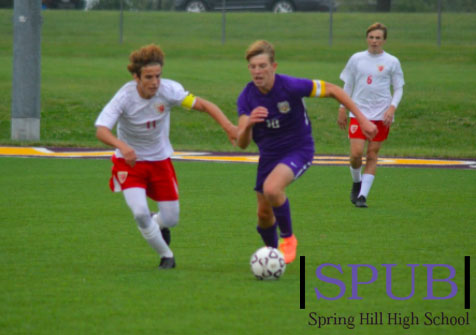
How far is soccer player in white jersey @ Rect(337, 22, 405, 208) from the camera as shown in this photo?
11727 millimetres

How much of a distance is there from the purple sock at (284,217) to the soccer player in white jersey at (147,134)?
77 cm

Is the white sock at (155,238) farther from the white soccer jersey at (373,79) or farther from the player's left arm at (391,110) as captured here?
the white soccer jersey at (373,79)

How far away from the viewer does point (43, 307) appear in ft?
21.1

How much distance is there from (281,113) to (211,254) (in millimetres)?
1516

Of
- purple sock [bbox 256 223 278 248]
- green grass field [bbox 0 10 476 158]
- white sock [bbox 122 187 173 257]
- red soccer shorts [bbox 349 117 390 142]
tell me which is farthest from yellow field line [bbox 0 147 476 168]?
white sock [bbox 122 187 173 257]

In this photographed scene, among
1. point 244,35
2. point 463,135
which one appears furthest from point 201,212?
point 244,35

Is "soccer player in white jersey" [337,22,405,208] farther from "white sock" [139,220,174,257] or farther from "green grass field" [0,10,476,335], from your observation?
"white sock" [139,220,174,257]

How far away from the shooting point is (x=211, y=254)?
843 cm

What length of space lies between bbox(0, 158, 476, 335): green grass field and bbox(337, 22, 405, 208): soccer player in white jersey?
20.2 inches

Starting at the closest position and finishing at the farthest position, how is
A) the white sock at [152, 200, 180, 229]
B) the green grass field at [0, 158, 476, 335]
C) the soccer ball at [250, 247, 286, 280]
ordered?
1. the green grass field at [0, 158, 476, 335]
2. the soccer ball at [250, 247, 286, 280]
3. the white sock at [152, 200, 180, 229]

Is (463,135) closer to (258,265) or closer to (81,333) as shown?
(258,265)

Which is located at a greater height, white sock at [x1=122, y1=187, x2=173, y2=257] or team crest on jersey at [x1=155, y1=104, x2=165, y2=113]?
team crest on jersey at [x1=155, y1=104, x2=165, y2=113]

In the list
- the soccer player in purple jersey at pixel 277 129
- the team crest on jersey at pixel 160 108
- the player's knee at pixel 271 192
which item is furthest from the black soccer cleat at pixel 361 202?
the team crest on jersey at pixel 160 108

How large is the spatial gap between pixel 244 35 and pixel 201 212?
25430 mm
